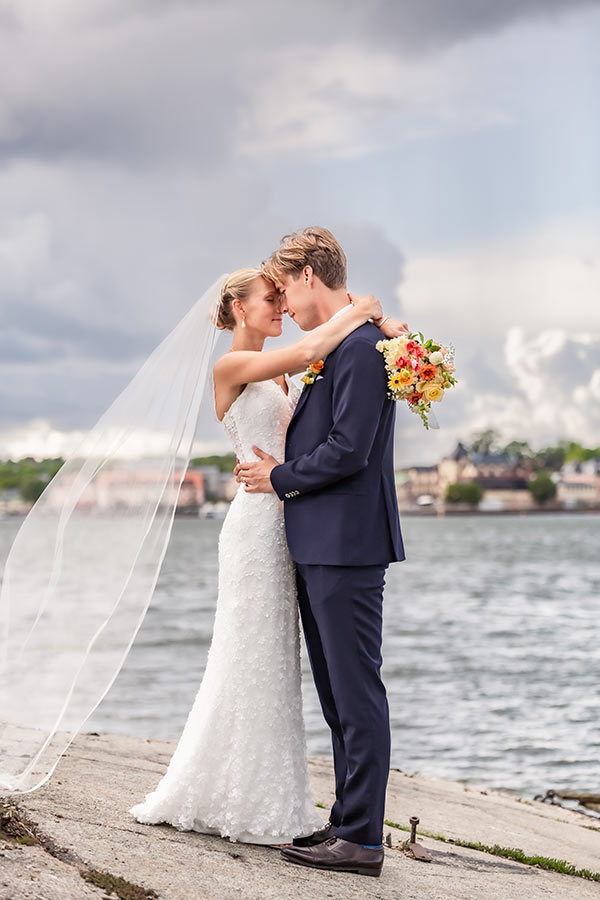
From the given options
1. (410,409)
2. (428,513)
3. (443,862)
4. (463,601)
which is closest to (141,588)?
(410,409)

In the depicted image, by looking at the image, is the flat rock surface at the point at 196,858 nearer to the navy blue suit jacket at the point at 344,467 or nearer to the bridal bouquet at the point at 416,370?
the navy blue suit jacket at the point at 344,467

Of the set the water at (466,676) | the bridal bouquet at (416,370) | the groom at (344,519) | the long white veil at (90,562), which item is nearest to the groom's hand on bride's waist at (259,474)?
the groom at (344,519)

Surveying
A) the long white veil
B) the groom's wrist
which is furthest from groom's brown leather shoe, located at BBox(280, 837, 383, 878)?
the groom's wrist

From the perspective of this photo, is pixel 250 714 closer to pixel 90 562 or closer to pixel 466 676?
pixel 90 562

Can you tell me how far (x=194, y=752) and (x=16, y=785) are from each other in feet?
2.63

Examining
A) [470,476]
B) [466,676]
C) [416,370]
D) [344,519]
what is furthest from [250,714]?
[470,476]

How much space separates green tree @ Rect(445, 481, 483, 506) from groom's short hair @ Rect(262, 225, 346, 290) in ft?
372

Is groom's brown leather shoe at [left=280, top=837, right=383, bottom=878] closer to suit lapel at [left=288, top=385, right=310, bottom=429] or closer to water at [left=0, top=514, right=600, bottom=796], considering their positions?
suit lapel at [left=288, top=385, right=310, bottom=429]

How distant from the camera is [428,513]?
12700 cm

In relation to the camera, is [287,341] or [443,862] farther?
[443,862]

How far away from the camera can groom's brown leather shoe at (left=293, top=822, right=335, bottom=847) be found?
4688mm

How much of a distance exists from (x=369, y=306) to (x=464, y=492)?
385ft

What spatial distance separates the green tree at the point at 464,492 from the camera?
387ft

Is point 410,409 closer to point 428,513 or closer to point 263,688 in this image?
point 263,688
